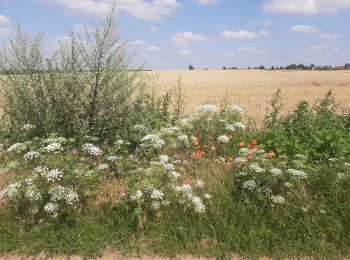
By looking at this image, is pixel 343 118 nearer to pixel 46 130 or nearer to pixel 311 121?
pixel 311 121

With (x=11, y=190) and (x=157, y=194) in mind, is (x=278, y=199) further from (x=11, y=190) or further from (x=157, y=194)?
(x=11, y=190)

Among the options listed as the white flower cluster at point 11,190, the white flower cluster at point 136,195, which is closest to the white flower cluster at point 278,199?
the white flower cluster at point 136,195

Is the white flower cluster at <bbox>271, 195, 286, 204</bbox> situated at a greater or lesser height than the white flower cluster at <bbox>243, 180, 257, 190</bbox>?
lesser

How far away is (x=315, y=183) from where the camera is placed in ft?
16.9

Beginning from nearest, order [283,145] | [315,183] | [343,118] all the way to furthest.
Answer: [315,183], [283,145], [343,118]

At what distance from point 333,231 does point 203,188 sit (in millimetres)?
1829

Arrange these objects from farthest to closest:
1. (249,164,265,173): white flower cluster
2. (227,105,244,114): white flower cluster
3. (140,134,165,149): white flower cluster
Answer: (227,105,244,114): white flower cluster < (140,134,165,149): white flower cluster < (249,164,265,173): white flower cluster

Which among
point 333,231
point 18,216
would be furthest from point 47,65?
point 333,231

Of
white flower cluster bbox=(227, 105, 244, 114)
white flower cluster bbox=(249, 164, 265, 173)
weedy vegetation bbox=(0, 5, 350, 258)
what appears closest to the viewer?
weedy vegetation bbox=(0, 5, 350, 258)

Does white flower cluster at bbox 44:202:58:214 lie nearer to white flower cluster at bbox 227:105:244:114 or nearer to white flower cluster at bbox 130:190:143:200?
white flower cluster at bbox 130:190:143:200

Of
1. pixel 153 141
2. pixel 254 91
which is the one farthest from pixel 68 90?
pixel 254 91

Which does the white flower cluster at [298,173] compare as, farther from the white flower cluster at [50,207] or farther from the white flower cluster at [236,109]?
the white flower cluster at [50,207]

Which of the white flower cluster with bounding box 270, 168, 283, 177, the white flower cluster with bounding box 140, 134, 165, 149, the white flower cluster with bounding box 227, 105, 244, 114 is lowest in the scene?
the white flower cluster with bounding box 270, 168, 283, 177

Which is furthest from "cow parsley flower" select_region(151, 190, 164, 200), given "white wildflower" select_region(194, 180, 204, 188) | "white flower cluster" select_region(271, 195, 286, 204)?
"white flower cluster" select_region(271, 195, 286, 204)
